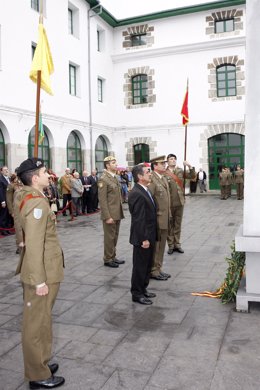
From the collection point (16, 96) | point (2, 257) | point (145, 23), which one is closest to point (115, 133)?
point (145, 23)

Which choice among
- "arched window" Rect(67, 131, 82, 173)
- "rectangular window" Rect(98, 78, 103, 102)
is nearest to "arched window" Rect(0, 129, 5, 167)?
"arched window" Rect(67, 131, 82, 173)

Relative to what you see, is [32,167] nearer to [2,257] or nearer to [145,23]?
[2,257]

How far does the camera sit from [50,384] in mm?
3035

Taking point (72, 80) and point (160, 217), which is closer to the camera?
point (160, 217)

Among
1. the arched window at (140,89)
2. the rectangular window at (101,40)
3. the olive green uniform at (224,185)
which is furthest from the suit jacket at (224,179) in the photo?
the rectangular window at (101,40)

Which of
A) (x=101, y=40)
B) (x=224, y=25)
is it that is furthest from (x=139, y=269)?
(x=224, y=25)

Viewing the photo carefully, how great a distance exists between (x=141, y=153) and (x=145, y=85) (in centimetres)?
392

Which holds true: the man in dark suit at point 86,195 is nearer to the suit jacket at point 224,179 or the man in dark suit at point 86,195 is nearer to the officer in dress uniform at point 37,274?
the suit jacket at point 224,179

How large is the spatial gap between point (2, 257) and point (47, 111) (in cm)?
1006

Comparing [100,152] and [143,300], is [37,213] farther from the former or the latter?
[100,152]

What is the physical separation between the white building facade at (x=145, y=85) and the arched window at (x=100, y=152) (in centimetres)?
6

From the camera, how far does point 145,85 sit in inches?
874

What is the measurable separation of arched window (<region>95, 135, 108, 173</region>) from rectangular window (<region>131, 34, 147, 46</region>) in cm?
593

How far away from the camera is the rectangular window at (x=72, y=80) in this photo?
1858 cm
